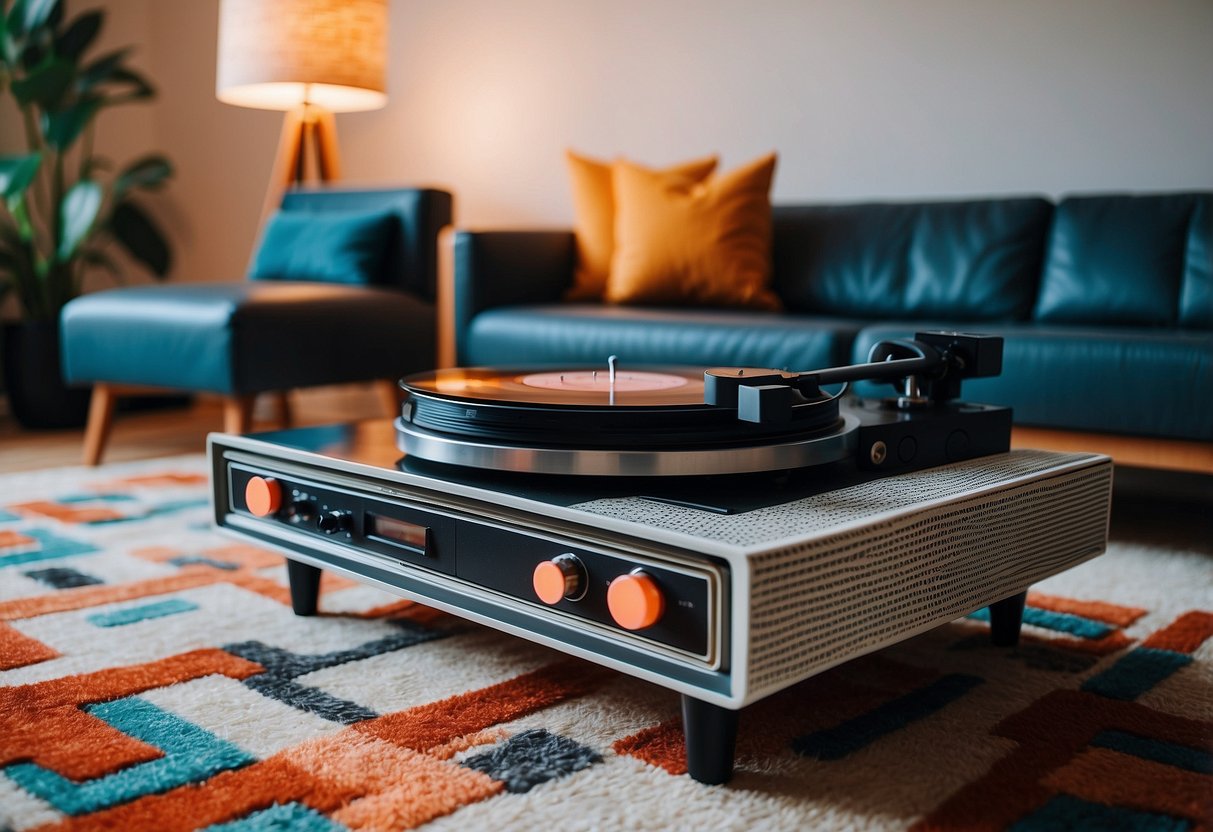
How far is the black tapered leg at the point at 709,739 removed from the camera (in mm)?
1025

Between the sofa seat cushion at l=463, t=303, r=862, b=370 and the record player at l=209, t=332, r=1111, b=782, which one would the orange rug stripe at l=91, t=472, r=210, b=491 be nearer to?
the sofa seat cushion at l=463, t=303, r=862, b=370

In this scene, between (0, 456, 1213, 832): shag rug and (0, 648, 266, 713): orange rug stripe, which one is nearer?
(0, 456, 1213, 832): shag rug

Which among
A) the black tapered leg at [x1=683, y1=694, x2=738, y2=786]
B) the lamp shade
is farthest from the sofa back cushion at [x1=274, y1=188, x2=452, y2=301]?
the black tapered leg at [x1=683, y1=694, x2=738, y2=786]

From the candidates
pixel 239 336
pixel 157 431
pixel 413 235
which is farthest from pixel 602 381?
pixel 157 431

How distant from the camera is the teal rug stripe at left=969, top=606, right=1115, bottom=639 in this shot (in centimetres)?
156

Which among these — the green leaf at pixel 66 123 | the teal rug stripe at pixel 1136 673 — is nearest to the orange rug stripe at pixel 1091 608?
the teal rug stripe at pixel 1136 673

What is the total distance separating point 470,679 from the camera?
4.42 ft

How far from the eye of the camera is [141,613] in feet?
5.31

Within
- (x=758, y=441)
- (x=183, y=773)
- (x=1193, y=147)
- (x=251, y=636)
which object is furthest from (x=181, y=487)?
(x=1193, y=147)

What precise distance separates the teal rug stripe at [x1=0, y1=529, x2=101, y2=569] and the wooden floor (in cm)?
96

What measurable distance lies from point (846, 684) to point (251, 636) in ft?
2.61

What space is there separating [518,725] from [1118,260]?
190 cm

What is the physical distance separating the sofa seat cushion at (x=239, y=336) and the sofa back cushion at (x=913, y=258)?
3.60 feet

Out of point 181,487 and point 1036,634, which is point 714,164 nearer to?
point 181,487
